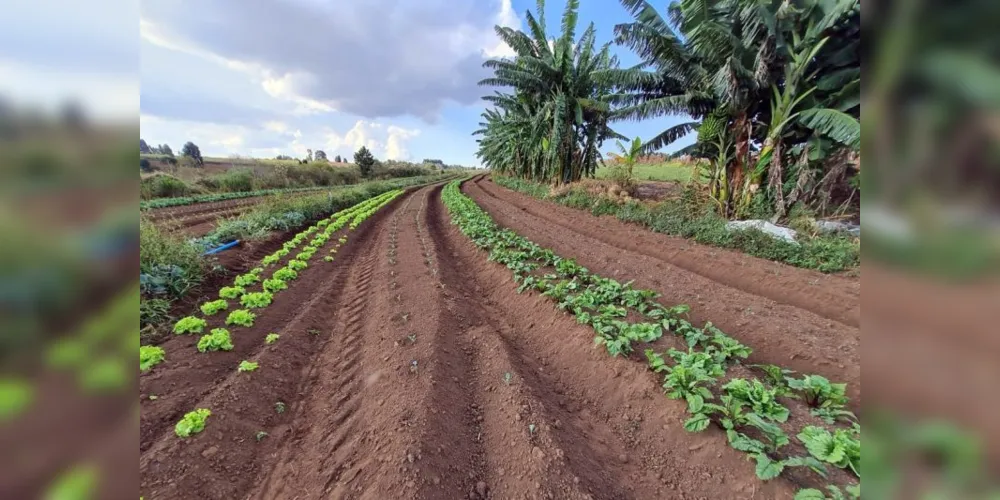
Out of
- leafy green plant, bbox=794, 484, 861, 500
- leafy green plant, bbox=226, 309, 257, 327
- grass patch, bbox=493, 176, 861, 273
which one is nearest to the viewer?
leafy green plant, bbox=794, 484, 861, 500

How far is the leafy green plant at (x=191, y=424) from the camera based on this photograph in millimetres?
2789

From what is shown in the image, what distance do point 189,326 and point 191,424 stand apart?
178 centimetres

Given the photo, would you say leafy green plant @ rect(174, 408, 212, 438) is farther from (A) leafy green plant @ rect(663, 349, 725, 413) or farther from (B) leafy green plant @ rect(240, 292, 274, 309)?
(A) leafy green plant @ rect(663, 349, 725, 413)

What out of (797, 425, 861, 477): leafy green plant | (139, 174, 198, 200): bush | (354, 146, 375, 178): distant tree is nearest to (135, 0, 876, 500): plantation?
(797, 425, 861, 477): leafy green plant

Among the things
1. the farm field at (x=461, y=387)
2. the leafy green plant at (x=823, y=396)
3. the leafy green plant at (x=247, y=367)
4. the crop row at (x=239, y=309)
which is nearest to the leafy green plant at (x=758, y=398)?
the farm field at (x=461, y=387)

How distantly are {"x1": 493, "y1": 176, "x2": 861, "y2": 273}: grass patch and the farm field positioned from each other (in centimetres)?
59

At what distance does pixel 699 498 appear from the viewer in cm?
234

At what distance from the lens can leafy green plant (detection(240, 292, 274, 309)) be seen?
16.2 ft

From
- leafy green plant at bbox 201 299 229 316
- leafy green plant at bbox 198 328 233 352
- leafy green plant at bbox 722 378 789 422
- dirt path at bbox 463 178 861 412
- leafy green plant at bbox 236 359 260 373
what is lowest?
leafy green plant at bbox 236 359 260 373
